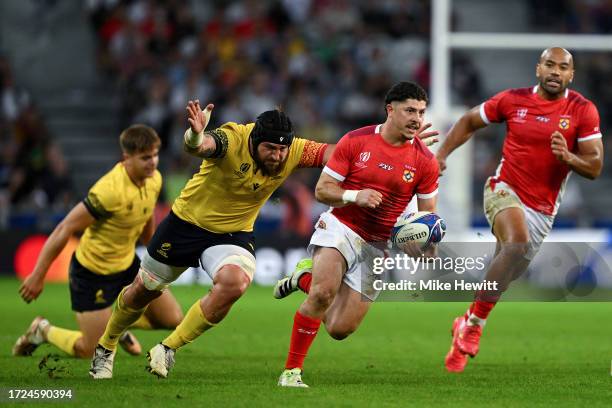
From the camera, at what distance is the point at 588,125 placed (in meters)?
9.11

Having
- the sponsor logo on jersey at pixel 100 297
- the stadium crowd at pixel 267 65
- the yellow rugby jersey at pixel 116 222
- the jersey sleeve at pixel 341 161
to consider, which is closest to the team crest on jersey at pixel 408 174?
the jersey sleeve at pixel 341 161

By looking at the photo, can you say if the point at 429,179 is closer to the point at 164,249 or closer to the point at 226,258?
the point at 226,258

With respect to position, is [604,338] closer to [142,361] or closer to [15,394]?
[142,361]

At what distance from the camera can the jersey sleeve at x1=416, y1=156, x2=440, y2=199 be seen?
8.27 metres

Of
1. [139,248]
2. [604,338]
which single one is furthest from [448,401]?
[139,248]

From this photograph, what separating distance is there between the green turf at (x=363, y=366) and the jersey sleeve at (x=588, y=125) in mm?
1767

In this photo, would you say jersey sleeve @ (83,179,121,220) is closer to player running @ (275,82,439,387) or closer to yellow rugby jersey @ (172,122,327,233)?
yellow rugby jersey @ (172,122,327,233)

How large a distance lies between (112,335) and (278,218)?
35.3 ft

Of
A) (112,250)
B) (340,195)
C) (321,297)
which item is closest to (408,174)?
(340,195)

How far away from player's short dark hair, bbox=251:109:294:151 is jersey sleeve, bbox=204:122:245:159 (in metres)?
0.22

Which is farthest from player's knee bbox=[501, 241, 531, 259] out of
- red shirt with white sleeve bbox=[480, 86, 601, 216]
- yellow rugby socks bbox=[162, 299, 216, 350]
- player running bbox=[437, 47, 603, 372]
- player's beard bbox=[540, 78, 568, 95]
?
yellow rugby socks bbox=[162, 299, 216, 350]

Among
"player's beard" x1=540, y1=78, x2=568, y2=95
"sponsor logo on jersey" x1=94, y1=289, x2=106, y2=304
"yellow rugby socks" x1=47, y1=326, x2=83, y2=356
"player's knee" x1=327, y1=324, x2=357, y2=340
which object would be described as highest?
"player's beard" x1=540, y1=78, x2=568, y2=95

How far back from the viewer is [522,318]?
1403cm

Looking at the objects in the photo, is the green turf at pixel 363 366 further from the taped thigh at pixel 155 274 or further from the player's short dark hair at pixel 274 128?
the player's short dark hair at pixel 274 128
